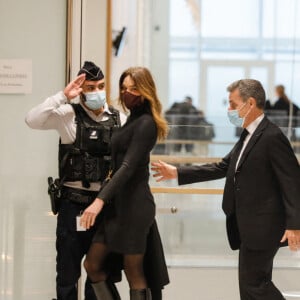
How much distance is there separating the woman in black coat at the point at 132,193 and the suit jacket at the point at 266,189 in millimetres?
470

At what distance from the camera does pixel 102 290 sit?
324 cm

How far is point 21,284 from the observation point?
4191 millimetres

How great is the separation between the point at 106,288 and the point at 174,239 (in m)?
1.57

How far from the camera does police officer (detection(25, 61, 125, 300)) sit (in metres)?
3.29

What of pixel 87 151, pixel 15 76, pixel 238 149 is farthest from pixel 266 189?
pixel 15 76

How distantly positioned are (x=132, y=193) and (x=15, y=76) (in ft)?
4.78

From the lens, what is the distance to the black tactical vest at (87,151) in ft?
10.9

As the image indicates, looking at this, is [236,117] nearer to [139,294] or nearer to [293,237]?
[293,237]

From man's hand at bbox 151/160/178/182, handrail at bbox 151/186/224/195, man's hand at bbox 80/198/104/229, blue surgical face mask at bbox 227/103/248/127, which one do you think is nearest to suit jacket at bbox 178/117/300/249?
blue surgical face mask at bbox 227/103/248/127

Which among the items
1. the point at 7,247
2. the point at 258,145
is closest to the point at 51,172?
the point at 7,247

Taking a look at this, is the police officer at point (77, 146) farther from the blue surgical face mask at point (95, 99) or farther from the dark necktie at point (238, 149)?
the dark necktie at point (238, 149)

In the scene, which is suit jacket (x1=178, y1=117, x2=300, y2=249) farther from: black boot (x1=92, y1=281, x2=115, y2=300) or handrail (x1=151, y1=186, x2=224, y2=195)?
handrail (x1=151, y1=186, x2=224, y2=195)

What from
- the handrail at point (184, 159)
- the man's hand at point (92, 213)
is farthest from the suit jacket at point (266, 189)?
the handrail at point (184, 159)

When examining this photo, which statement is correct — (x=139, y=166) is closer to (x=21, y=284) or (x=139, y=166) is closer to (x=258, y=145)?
(x=258, y=145)
